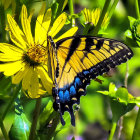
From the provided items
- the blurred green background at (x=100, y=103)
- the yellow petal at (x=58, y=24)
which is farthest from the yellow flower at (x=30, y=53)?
the blurred green background at (x=100, y=103)

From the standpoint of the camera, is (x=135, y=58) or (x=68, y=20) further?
(x=135, y=58)

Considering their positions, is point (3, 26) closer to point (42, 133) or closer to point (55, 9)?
point (55, 9)

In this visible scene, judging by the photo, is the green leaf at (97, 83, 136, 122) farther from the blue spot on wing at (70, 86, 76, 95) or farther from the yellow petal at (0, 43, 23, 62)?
the yellow petal at (0, 43, 23, 62)

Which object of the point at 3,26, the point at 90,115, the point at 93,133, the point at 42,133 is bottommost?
the point at 93,133

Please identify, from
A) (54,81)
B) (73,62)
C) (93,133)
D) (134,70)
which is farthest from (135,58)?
(54,81)

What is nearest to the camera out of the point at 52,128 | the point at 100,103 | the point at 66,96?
the point at 52,128

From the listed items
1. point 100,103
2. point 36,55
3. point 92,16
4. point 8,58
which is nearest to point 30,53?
point 36,55

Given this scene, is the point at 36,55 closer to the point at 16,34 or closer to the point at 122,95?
the point at 16,34
